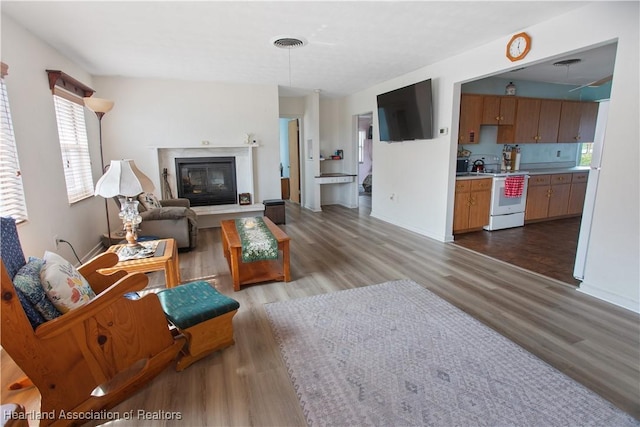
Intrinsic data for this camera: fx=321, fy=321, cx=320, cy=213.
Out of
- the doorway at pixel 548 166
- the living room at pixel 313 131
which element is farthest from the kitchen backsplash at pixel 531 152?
the living room at pixel 313 131

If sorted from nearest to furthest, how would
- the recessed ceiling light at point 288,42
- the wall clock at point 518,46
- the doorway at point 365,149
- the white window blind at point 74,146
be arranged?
the wall clock at point 518,46, the recessed ceiling light at point 288,42, the white window blind at point 74,146, the doorway at point 365,149

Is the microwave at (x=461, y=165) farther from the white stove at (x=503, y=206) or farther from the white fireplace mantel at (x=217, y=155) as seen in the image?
the white fireplace mantel at (x=217, y=155)

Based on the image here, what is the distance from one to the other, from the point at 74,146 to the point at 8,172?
153cm

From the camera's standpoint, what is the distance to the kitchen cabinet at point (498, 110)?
5082 mm

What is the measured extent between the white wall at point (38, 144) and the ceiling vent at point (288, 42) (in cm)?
220

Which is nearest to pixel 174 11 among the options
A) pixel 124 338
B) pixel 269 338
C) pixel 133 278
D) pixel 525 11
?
pixel 133 278

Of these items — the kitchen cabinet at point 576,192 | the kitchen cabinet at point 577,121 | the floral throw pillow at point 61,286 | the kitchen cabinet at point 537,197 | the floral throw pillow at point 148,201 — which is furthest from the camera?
the kitchen cabinet at point 577,121

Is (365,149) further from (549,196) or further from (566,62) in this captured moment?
(566,62)

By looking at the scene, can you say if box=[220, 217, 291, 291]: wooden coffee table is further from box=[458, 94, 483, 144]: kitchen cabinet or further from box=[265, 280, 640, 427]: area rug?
box=[458, 94, 483, 144]: kitchen cabinet

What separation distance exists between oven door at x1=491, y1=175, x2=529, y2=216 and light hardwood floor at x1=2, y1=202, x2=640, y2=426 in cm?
121

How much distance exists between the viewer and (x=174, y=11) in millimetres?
2602

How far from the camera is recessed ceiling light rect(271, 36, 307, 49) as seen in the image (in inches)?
129

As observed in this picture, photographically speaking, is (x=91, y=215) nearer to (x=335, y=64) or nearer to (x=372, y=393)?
(x=335, y=64)

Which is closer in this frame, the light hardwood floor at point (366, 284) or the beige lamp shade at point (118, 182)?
the light hardwood floor at point (366, 284)
